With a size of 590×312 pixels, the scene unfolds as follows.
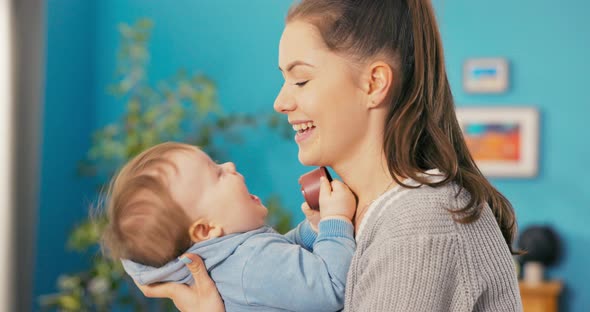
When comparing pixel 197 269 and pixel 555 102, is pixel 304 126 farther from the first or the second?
pixel 555 102

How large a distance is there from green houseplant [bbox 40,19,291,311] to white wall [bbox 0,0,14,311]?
26cm

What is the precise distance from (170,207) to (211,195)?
3.5 inches

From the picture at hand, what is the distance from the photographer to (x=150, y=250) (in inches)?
59.7

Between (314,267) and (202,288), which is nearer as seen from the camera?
(314,267)

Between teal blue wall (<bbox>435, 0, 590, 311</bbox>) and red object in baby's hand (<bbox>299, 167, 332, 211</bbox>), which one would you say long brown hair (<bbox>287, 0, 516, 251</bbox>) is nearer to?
red object in baby's hand (<bbox>299, 167, 332, 211</bbox>)

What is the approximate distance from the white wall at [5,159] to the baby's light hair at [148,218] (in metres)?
3.13

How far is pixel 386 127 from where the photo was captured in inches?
55.6

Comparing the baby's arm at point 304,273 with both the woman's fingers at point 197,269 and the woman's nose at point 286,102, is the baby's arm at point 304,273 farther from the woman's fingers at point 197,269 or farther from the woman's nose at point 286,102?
the woman's nose at point 286,102

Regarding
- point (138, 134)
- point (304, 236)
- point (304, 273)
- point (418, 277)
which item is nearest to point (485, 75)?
point (138, 134)

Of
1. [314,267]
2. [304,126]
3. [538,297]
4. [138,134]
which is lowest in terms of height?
[538,297]

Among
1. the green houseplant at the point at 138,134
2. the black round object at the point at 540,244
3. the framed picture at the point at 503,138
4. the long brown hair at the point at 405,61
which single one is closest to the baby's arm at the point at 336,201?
the long brown hair at the point at 405,61

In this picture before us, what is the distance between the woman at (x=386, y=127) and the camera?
4.17 feet

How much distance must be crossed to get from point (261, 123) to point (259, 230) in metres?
3.86

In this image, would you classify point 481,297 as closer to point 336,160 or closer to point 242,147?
point 336,160
